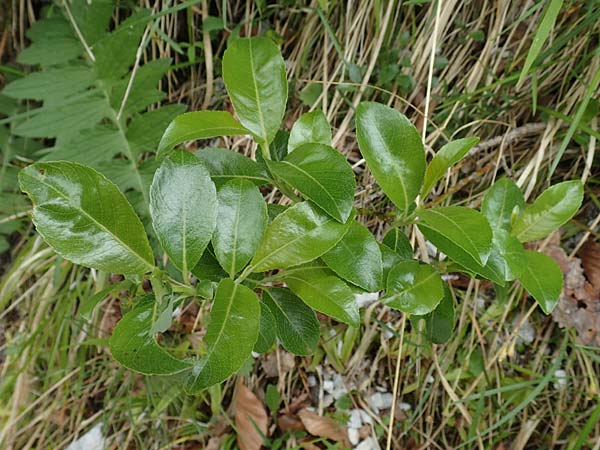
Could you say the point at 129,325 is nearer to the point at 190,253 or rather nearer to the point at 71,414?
the point at 190,253

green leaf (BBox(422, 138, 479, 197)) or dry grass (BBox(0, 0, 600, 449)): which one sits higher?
green leaf (BBox(422, 138, 479, 197))

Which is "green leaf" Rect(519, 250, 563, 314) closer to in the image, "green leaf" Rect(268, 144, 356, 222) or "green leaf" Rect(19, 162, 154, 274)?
"green leaf" Rect(268, 144, 356, 222)

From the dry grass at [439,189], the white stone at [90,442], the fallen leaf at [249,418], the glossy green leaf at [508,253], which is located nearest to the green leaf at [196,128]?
the glossy green leaf at [508,253]

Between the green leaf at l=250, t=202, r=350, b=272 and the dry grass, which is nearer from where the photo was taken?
the green leaf at l=250, t=202, r=350, b=272

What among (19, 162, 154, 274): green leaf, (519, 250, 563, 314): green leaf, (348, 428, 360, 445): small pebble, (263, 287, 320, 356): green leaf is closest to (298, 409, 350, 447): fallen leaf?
(348, 428, 360, 445): small pebble

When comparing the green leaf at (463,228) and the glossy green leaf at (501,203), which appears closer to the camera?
the green leaf at (463,228)

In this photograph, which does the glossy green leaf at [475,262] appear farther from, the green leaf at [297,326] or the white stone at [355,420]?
the white stone at [355,420]

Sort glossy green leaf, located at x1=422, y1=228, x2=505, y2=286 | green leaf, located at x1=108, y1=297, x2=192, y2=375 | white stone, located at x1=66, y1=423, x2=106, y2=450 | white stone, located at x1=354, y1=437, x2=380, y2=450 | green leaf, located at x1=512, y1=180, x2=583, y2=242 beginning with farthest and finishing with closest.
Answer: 1. white stone, located at x1=66, y1=423, x2=106, y2=450
2. white stone, located at x1=354, y1=437, x2=380, y2=450
3. green leaf, located at x1=512, y1=180, x2=583, y2=242
4. glossy green leaf, located at x1=422, y1=228, x2=505, y2=286
5. green leaf, located at x1=108, y1=297, x2=192, y2=375
